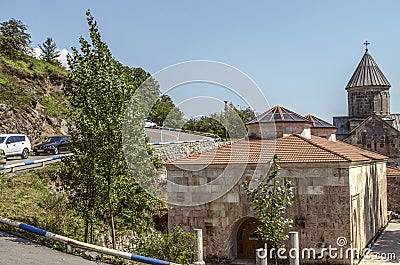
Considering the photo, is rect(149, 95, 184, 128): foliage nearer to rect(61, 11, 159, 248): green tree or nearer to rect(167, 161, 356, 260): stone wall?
rect(167, 161, 356, 260): stone wall

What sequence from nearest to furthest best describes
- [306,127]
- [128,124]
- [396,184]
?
[128,124] < [306,127] < [396,184]

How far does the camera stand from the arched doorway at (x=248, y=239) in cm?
2049

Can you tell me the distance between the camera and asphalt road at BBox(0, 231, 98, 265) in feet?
35.6

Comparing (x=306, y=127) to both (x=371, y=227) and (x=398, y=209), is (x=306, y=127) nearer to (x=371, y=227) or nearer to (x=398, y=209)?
(x=371, y=227)

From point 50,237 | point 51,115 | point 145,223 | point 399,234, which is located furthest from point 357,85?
point 50,237

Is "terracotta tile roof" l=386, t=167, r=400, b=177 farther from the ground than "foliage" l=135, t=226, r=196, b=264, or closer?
farther from the ground

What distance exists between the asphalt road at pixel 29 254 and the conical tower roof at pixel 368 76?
143 feet

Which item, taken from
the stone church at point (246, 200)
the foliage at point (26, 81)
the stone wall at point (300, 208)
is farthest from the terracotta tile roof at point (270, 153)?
the foliage at point (26, 81)

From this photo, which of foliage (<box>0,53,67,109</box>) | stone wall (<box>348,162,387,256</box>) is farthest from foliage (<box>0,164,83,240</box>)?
foliage (<box>0,53,67,109</box>)

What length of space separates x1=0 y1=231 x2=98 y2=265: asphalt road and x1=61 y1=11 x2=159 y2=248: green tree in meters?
2.00

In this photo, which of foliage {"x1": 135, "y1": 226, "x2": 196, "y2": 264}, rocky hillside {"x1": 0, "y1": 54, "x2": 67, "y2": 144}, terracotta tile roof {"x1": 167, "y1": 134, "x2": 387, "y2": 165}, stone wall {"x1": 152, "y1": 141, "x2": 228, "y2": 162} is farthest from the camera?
rocky hillside {"x1": 0, "y1": 54, "x2": 67, "y2": 144}

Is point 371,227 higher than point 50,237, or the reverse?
point 50,237

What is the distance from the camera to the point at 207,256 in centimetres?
2005

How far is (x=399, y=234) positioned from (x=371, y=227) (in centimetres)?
428
